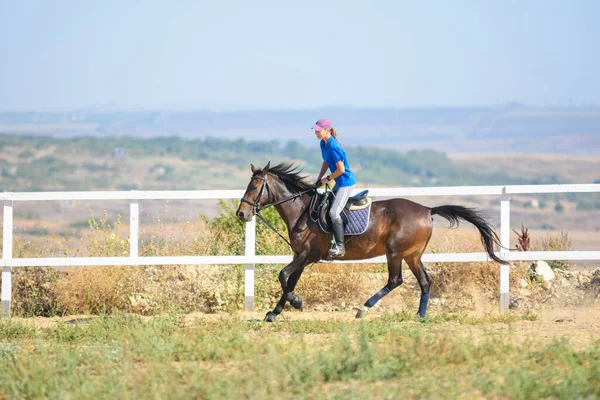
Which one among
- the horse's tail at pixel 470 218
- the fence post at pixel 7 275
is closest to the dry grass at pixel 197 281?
the fence post at pixel 7 275

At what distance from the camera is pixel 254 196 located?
38.6 ft

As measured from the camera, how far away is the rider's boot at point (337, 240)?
11672 millimetres

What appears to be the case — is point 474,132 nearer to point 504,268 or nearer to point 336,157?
point 504,268

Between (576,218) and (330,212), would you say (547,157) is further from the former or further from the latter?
(330,212)

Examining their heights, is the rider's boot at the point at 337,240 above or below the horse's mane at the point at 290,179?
below

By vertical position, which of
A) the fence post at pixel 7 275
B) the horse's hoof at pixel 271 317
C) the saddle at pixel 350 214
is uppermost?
the saddle at pixel 350 214

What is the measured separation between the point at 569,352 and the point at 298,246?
432cm

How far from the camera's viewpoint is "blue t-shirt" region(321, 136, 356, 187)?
11.4 m

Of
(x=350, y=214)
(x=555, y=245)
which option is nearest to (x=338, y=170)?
(x=350, y=214)

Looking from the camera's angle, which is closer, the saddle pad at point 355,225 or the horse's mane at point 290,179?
the saddle pad at point 355,225

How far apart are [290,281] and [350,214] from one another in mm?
1102

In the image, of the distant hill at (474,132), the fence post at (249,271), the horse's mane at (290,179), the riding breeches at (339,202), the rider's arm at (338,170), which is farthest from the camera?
the distant hill at (474,132)

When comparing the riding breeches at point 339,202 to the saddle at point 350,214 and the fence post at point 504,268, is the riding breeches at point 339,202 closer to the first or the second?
the saddle at point 350,214

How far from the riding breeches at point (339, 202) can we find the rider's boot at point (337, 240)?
67mm
